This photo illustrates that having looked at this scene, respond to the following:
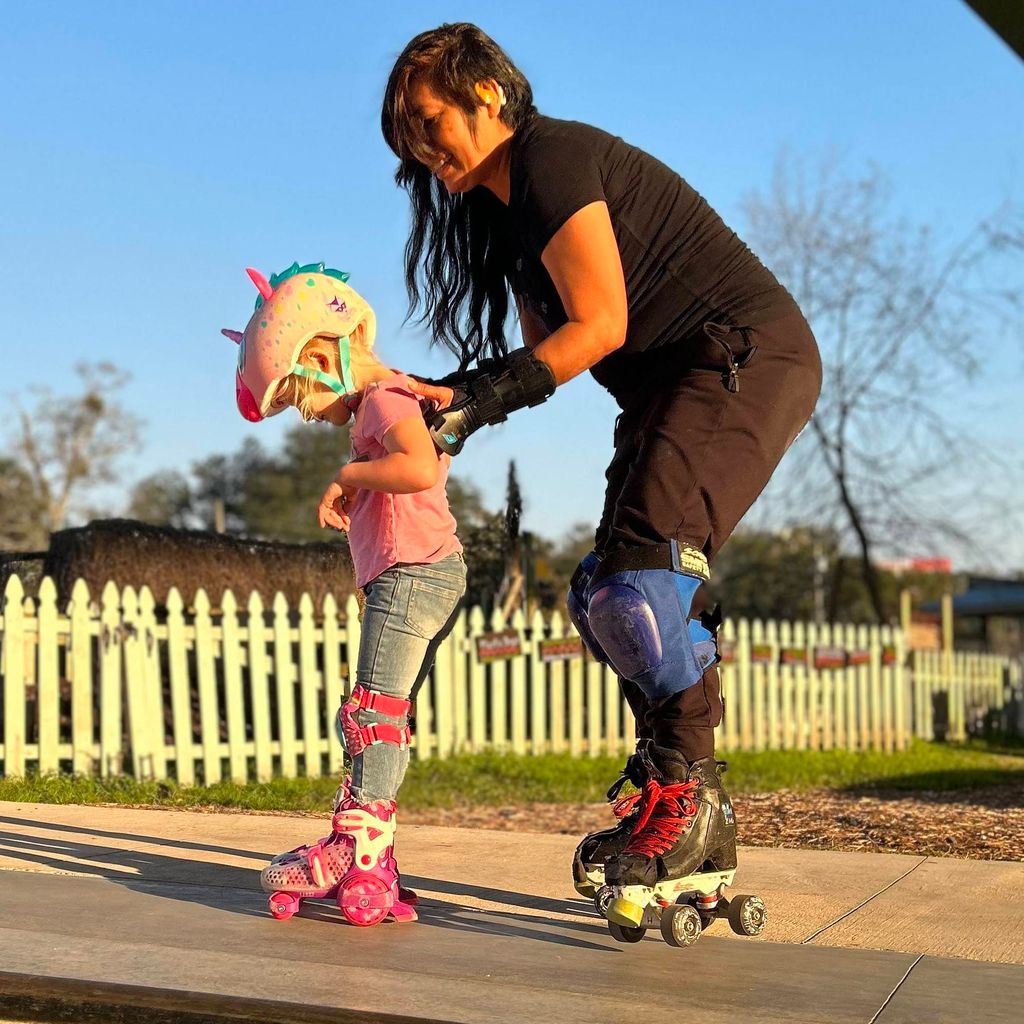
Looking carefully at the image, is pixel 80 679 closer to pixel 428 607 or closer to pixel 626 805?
pixel 428 607

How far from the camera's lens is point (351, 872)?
2893 millimetres

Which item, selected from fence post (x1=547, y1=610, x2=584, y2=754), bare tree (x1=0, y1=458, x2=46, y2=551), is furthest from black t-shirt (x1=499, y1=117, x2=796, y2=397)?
bare tree (x1=0, y1=458, x2=46, y2=551)

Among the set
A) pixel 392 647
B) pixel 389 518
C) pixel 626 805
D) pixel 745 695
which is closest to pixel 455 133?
pixel 389 518

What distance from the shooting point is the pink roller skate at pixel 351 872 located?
2.83 meters

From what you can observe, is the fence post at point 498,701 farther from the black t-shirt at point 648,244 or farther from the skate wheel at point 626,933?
the skate wheel at point 626,933

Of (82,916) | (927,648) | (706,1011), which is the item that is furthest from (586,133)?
(927,648)

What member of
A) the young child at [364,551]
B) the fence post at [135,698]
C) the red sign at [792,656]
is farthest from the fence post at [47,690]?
the red sign at [792,656]

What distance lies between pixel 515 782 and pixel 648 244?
8.06 m

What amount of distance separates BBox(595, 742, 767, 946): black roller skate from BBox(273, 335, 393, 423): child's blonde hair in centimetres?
103

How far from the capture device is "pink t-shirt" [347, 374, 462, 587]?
2.92 meters

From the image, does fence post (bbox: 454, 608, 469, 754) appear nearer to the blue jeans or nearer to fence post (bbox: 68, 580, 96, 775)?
fence post (bbox: 68, 580, 96, 775)

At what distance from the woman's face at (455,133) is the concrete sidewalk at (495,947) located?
5.42ft

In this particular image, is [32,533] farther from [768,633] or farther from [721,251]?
[721,251]

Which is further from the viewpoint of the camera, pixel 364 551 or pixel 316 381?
pixel 364 551
